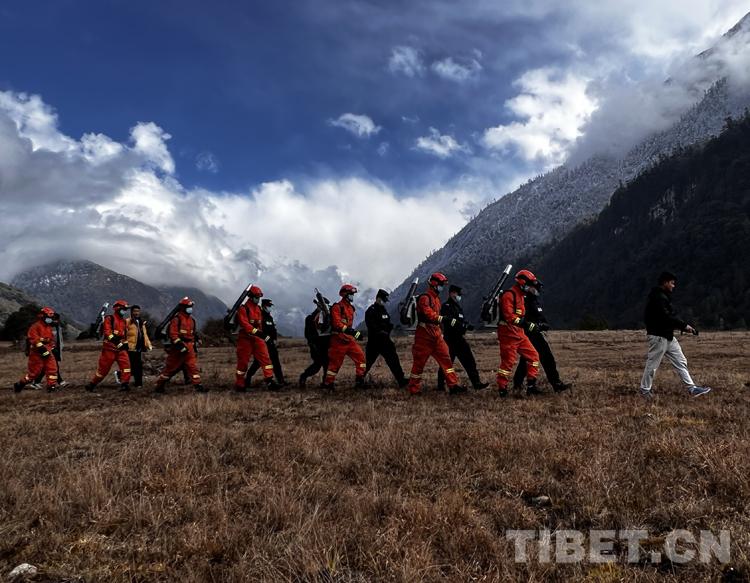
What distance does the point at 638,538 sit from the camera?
10.1 feet

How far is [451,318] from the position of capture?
10430mm

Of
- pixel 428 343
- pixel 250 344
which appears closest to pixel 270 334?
pixel 250 344

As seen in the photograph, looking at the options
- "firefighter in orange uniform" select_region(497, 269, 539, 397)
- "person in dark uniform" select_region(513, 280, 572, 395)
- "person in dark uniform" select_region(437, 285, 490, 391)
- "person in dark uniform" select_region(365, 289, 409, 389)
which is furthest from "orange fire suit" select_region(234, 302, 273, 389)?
"person in dark uniform" select_region(513, 280, 572, 395)

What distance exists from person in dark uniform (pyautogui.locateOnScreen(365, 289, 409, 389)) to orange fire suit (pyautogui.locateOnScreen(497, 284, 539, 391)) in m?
2.50

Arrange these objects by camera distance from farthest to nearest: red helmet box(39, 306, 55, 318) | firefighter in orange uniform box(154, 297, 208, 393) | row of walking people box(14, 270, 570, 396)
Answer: red helmet box(39, 306, 55, 318) < firefighter in orange uniform box(154, 297, 208, 393) < row of walking people box(14, 270, 570, 396)

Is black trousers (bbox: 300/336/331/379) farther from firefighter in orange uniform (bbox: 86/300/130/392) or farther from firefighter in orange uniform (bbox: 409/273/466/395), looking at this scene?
firefighter in orange uniform (bbox: 86/300/130/392)

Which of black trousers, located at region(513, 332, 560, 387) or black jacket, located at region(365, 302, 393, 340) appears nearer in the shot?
black trousers, located at region(513, 332, 560, 387)

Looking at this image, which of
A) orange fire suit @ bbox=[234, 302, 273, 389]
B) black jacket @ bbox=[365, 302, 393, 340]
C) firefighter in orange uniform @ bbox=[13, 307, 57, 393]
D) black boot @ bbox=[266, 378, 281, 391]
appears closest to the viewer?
black jacket @ bbox=[365, 302, 393, 340]

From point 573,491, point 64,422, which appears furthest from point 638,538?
point 64,422

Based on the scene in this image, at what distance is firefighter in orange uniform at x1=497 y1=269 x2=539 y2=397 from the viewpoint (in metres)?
9.26

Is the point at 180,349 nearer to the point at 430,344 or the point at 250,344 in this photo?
the point at 250,344

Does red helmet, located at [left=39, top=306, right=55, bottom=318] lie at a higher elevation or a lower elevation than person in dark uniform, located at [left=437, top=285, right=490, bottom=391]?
higher

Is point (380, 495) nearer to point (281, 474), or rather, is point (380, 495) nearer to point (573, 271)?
point (281, 474)

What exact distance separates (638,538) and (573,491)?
77cm
